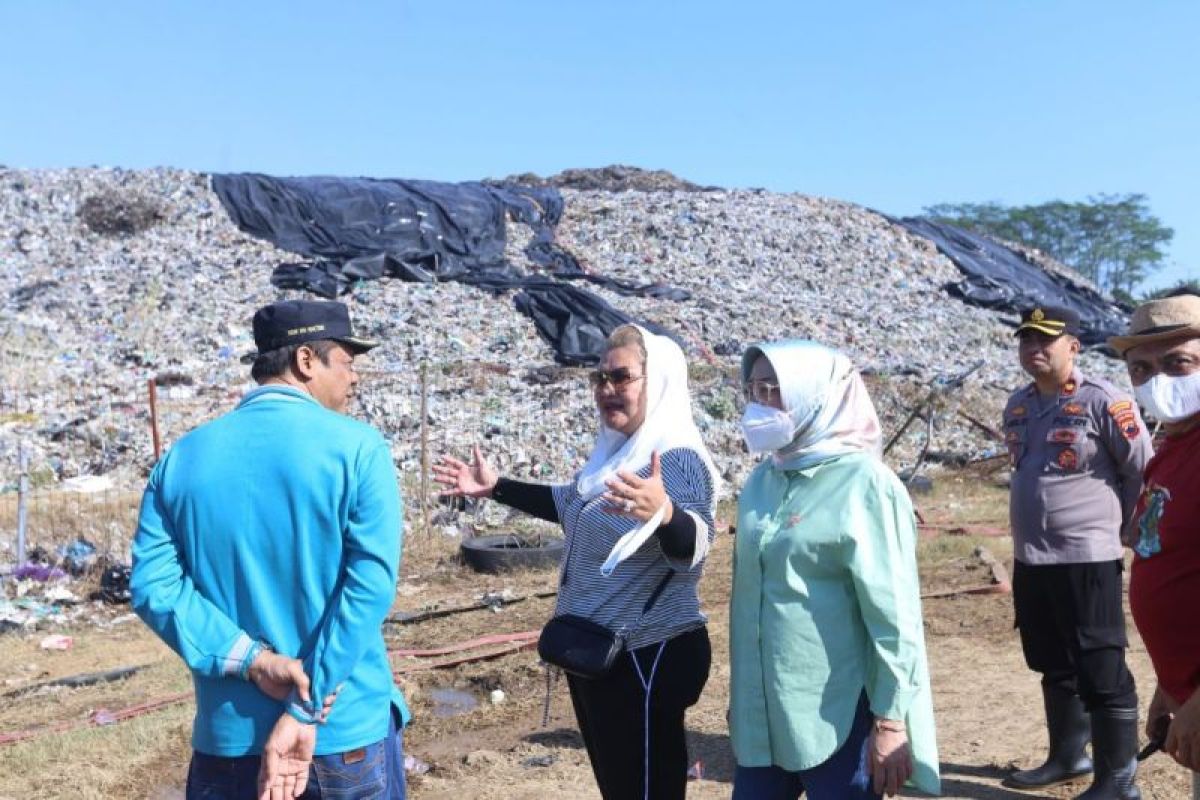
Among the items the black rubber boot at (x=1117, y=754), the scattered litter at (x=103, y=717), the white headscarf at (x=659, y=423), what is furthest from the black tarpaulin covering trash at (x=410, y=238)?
the white headscarf at (x=659, y=423)

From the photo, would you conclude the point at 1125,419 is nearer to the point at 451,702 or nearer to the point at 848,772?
the point at 848,772

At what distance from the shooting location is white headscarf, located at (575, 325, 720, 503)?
115 inches

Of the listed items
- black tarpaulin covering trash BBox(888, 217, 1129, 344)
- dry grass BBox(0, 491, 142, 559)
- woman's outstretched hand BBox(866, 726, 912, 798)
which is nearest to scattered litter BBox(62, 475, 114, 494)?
dry grass BBox(0, 491, 142, 559)

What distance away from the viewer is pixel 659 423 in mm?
2953

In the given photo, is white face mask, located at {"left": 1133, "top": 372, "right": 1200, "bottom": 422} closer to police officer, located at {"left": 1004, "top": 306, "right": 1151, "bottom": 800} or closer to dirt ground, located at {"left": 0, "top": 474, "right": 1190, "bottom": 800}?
police officer, located at {"left": 1004, "top": 306, "right": 1151, "bottom": 800}

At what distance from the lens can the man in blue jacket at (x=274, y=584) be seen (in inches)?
89.4

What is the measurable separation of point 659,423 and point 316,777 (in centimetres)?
122

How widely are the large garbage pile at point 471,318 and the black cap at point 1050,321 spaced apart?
767 centimetres

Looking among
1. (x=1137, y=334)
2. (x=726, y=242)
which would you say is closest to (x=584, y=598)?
(x=1137, y=334)

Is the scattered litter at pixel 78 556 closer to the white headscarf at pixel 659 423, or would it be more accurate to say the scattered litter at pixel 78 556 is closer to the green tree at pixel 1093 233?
the white headscarf at pixel 659 423

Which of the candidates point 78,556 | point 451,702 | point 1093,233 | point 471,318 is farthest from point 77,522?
point 1093,233

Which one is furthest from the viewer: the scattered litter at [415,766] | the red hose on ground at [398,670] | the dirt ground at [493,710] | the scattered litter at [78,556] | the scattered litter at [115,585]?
the scattered litter at [78,556]

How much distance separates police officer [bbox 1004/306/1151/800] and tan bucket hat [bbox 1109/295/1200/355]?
136 cm

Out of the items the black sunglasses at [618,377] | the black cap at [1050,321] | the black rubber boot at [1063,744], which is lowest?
the black rubber boot at [1063,744]
